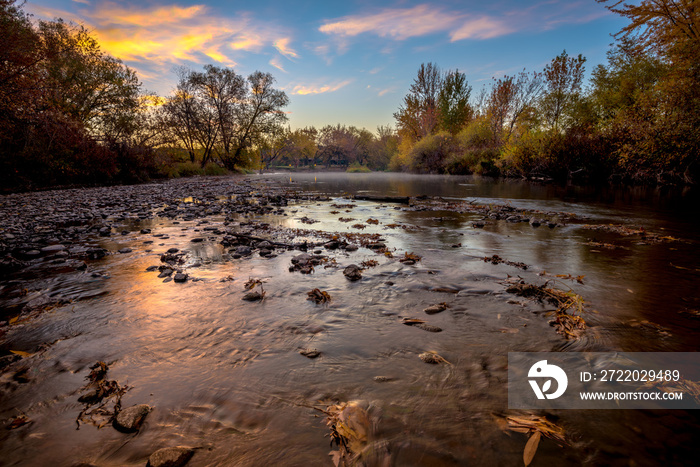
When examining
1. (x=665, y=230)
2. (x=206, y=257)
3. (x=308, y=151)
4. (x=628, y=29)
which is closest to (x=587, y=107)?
(x=628, y=29)

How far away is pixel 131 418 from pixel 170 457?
54cm

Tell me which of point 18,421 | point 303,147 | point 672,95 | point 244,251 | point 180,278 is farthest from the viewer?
point 303,147

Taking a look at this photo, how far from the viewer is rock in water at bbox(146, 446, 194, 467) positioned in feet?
5.31

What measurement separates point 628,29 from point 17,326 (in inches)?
1188

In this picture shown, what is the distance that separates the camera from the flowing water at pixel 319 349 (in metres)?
1.78

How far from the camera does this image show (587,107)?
1379 inches

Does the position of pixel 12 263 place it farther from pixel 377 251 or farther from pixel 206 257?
pixel 377 251

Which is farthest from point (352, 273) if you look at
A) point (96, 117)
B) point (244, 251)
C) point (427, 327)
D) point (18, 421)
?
point (96, 117)

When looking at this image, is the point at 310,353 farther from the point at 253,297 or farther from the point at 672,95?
the point at 672,95

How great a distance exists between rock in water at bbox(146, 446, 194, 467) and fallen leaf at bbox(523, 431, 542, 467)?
1.92 metres

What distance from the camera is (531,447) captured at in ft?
5.73

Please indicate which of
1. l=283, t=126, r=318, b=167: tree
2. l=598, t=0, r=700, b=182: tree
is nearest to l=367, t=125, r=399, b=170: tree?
l=283, t=126, r=318, b=167: tree

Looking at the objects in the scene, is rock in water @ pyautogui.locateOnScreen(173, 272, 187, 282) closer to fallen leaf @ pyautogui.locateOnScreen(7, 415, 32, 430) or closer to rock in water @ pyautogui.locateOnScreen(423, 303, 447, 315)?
fallen leaf @ pyautogui.locateOnScreen(7, 415, 32, 430)

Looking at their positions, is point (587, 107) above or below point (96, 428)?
above
